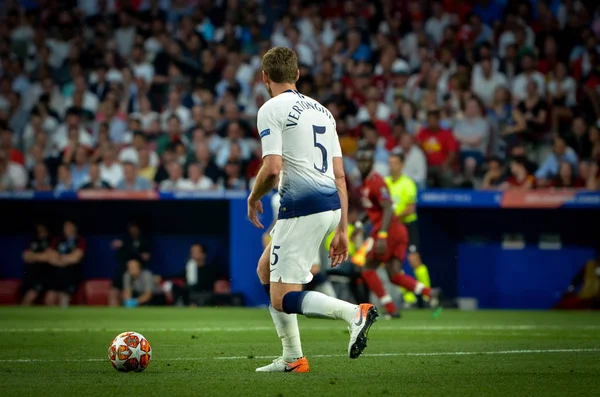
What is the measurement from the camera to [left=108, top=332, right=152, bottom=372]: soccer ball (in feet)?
24.6

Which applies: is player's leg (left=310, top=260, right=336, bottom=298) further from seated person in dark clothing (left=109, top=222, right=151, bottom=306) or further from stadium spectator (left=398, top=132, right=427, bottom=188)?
seated person in dark clothing (left=109, top=222, right=151, bottom=306)

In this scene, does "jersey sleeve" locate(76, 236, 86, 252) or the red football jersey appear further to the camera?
"jersey sleeve" locate(76, 236, 86, 252)

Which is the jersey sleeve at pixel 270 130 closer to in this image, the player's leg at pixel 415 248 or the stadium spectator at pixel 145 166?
the player's leg at pixel 415 248

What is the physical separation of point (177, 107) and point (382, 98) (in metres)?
3.92

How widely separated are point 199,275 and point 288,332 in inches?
444

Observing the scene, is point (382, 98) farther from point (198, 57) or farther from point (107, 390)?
point (107, 390)

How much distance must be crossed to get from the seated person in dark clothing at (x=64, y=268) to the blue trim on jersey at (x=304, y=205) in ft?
41.0

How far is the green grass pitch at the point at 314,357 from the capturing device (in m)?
6.53

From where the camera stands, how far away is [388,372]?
754 cm

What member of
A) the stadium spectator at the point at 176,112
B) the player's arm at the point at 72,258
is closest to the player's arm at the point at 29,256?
the player's arm at the point at 72,258

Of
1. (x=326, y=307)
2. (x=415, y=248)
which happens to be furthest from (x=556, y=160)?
(x=326, y=307)

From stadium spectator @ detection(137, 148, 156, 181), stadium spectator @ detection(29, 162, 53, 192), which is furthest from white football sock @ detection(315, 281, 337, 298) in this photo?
stadium spectator @ detection(29, 162, 53, 192)

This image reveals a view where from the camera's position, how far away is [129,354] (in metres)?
7.51

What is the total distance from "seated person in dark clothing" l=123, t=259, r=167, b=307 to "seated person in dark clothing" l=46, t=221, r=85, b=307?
104cm
